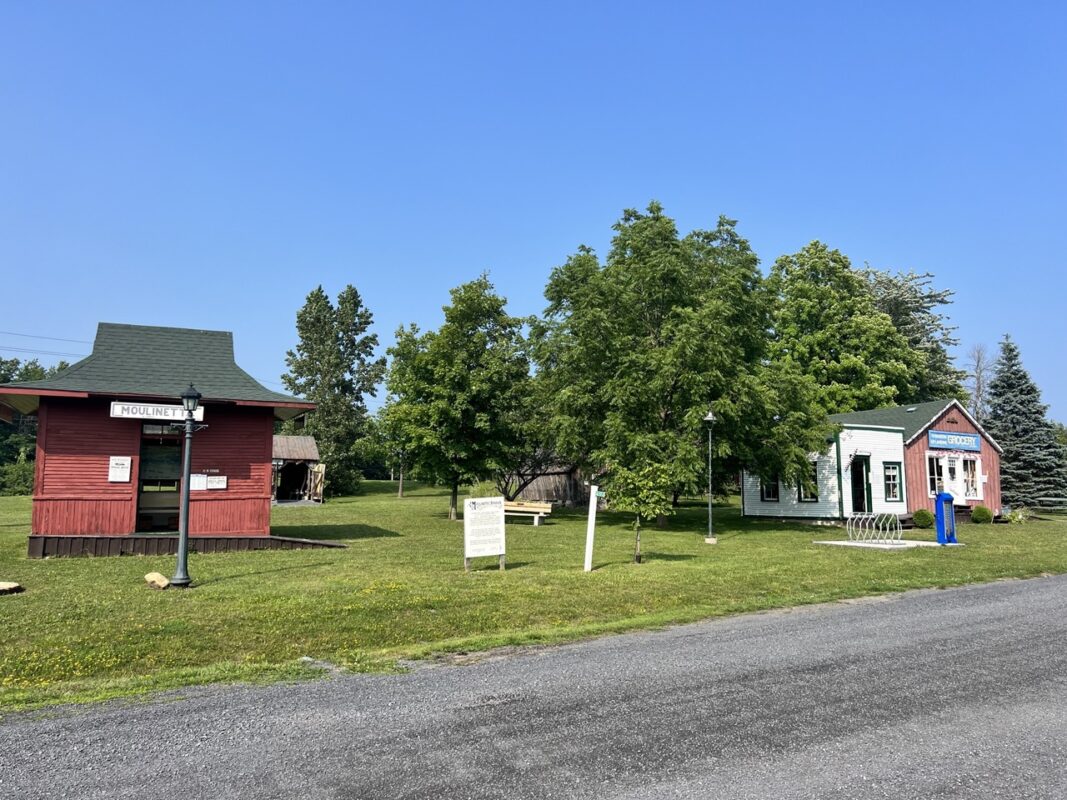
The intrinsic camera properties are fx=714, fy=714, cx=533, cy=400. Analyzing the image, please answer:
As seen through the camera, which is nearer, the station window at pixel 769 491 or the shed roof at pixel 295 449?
the station window at pixel 769 491

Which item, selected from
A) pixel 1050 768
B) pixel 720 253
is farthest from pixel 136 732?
pixel 720 253

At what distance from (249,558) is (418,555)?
3429 millimetres

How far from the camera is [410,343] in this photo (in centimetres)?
2900

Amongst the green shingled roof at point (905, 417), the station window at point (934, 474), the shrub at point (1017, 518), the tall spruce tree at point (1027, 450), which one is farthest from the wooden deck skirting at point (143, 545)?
the tall spruce tree at point (1027, 450)

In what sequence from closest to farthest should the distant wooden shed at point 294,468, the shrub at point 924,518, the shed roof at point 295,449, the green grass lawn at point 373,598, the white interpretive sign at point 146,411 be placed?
the green grass lawn at point 373,598 < the white interpretive sign at point 146,411 < the shrub at point 924,518 < the distant wooden shed at point 294,468 < the shed roof at point 295,449

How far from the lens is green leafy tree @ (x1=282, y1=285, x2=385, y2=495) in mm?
51438

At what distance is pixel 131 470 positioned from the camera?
52.9 ft

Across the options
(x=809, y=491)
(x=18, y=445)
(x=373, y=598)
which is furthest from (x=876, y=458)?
(x=18, y=445)

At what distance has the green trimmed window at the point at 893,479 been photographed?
28141 millimetres

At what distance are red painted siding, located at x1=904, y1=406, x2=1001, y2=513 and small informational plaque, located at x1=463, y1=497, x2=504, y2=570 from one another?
72.4 feet

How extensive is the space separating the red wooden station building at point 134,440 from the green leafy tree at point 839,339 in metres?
30.9

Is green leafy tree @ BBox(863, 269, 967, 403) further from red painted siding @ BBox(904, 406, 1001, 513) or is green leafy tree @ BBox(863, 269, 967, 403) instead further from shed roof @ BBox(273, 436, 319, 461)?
shed roof @ BBox(273, 436, 319, 461)

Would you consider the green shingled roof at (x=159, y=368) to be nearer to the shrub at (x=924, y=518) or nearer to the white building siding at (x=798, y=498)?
the white building siding at (x=798, y=498)

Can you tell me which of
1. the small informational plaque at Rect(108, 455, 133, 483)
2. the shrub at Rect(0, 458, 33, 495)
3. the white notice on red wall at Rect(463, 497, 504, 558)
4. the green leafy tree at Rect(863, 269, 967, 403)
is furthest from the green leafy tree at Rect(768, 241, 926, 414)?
the shrub at Rect(0, 458, 33, 495)
